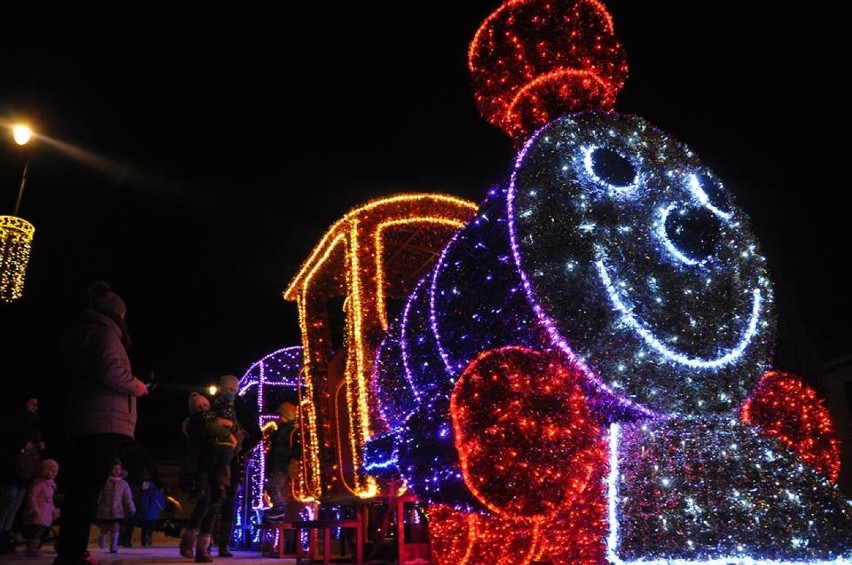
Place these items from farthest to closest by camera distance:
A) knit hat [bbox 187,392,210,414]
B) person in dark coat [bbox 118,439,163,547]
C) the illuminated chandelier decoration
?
person in dark coat [bbox 118,439,163,547] → knit hat [bbox 187,392,210,414] → the illuminated chandelier decoration

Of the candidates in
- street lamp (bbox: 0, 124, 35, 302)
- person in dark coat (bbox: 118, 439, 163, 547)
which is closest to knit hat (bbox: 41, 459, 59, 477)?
street lamp (bbox: 0, 124, 35, 302)

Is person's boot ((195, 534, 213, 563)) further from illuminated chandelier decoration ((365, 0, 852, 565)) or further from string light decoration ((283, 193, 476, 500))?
illuminated chandelier decoration ((365, 0, 852, 565))

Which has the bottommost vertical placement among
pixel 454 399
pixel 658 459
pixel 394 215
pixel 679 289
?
pixel 658 459

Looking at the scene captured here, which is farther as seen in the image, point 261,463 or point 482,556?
point 261,463

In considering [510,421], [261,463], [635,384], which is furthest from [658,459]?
[261,463]

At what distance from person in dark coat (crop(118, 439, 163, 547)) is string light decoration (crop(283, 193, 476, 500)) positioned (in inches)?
274

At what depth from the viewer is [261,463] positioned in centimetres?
934

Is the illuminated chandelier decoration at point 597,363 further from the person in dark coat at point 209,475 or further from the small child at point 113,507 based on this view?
the small child at point 113,507

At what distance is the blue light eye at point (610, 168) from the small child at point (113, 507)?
25.1ft

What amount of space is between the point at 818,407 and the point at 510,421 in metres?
1.76

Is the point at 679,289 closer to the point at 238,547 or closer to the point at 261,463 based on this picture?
the point at 261,463

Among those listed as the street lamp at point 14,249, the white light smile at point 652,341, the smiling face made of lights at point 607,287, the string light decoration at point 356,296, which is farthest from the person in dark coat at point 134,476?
the white light smile at point 652,341

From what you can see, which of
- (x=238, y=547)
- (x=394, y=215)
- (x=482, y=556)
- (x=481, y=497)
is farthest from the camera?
(x=238, y=547)

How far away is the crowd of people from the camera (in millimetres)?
3533
